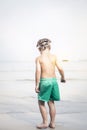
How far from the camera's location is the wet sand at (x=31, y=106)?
8.77ft

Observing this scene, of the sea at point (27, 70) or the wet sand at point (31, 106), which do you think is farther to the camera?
the sea at point (27, 70)

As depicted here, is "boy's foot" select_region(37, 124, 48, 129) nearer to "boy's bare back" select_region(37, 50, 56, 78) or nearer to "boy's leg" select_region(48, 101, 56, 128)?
"boy's leg" select_region(48, 101, 56, 128)

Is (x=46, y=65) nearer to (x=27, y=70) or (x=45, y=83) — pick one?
(x=45, y=83)

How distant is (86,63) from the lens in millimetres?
3572

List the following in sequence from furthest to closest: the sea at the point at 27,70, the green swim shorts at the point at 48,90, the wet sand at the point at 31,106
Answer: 1. the sea at the point at 27,70
2. the wet sand at the point at 31,106
3. the green swim shorts at the point at 48,90

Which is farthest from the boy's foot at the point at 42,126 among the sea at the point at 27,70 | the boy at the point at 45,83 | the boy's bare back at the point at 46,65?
the sea at the point at 27,70

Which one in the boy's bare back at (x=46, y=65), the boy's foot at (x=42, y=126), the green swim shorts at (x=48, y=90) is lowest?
the boy's foot at (x=42, y=126)

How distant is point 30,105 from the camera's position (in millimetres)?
3154

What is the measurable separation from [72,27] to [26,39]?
0.50 metres

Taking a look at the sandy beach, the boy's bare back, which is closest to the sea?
the sandy beach

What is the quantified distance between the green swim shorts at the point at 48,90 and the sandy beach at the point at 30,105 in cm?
25

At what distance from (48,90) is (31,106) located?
0.63 m

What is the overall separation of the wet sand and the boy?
142 mm

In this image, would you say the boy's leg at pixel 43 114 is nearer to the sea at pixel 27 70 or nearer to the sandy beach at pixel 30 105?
the sandy beach at pixel 30 105
